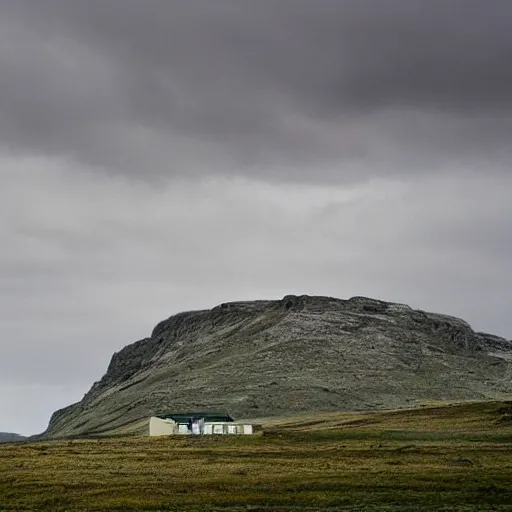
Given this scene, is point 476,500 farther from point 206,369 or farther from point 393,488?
point 206,369

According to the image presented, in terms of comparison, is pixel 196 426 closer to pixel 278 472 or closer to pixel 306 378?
pixel 306 378

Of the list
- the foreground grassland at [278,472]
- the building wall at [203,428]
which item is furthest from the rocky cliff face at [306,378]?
the foreground grassland at [278,472]

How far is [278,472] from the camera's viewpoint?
61688mm

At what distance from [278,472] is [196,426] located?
5314 centimetres

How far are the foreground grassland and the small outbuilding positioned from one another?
843cm

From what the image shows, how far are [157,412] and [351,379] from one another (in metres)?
35.7

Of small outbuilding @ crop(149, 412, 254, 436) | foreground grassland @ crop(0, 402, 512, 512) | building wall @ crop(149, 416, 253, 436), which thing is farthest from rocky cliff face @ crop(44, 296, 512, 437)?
foreground grassland @ crop(0, 402, 512, 512)

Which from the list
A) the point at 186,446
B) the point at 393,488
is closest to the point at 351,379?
the point at 186,446

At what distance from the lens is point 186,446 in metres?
90.4

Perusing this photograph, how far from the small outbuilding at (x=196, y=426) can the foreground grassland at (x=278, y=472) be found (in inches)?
332

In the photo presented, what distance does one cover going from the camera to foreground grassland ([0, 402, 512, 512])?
156 ft

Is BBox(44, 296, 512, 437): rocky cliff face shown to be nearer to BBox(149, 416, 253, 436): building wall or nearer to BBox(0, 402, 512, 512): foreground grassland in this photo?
BBox(149, 416, 253, 436): building wall

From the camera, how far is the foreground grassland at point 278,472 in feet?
156

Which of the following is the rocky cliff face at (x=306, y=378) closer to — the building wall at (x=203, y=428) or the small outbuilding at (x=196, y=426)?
the small outbuilding at (x=196, y=426)
